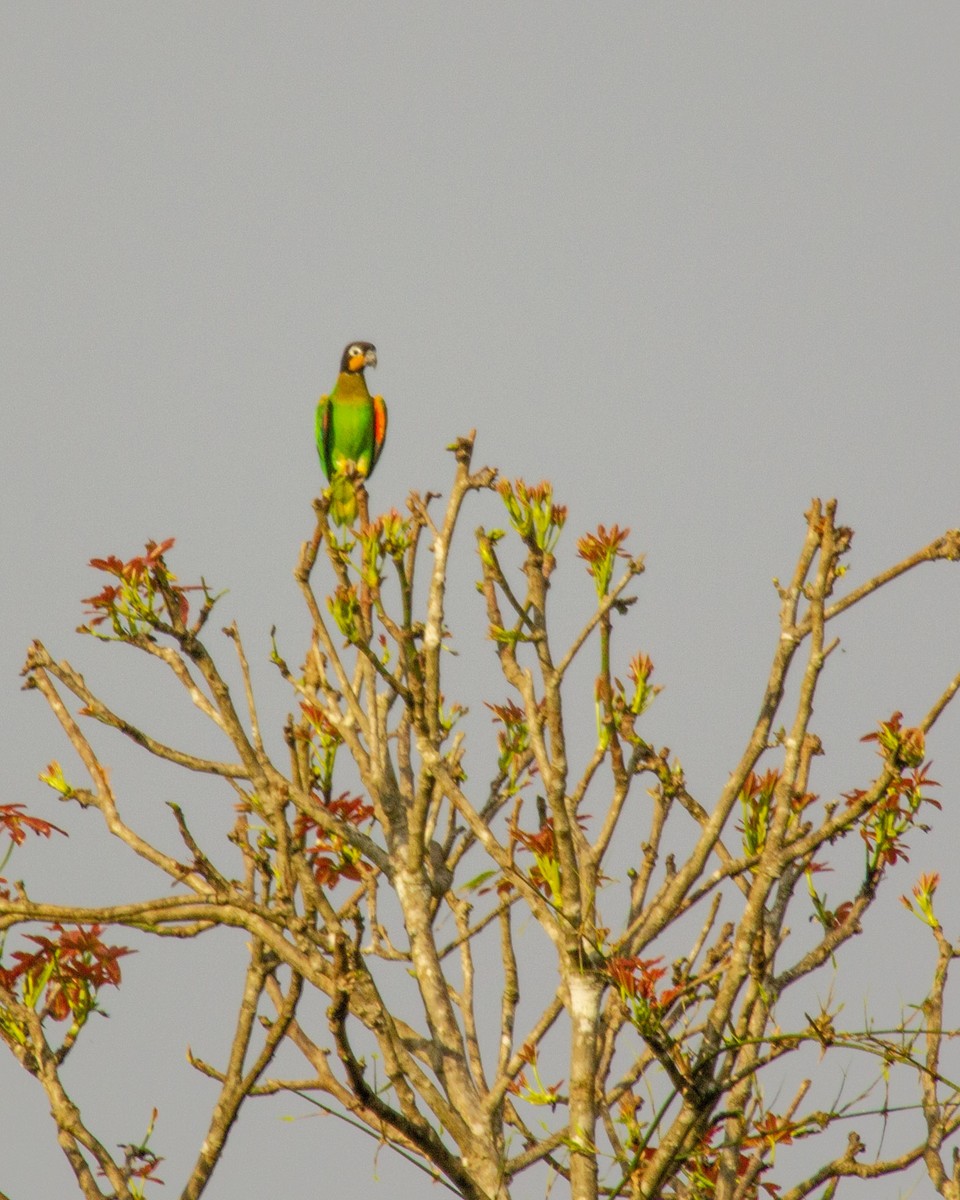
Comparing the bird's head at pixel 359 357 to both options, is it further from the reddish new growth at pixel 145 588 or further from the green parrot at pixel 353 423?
the reddish new growth at pixel 145 588

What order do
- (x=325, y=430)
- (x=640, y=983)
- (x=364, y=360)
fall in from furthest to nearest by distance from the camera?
(x=364, y=360), (x=325, y=430), (x=640, y=983)

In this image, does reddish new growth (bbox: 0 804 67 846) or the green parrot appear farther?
the green parrot

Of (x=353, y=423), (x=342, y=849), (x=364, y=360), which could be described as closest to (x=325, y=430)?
(x=353, y=423)

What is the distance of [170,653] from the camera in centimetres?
538

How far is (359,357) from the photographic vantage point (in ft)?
48.7

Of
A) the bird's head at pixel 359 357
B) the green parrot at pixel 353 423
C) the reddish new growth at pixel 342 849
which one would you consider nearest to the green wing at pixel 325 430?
the green parrot at pixel 353 423

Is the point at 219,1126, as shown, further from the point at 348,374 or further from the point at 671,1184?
the point at 348,374

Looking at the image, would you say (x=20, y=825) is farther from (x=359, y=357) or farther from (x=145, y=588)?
(x=359, y=357)

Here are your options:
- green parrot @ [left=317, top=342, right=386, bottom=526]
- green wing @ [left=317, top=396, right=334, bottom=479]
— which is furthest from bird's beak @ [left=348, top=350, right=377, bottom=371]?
green wing @ [left=317, top=396, right=334, bottom=479]

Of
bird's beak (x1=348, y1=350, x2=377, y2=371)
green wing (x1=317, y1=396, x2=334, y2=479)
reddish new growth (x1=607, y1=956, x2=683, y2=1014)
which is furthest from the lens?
bird's beak (x1=348, y1=350, x2=377, y2=371)

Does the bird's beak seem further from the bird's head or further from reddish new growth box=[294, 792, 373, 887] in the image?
reddish new growth box=[294, 792, 373, 887]

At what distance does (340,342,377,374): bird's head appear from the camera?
583 inches

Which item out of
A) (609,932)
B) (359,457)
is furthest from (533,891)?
(359,457)

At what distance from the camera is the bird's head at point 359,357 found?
14.8 meters
